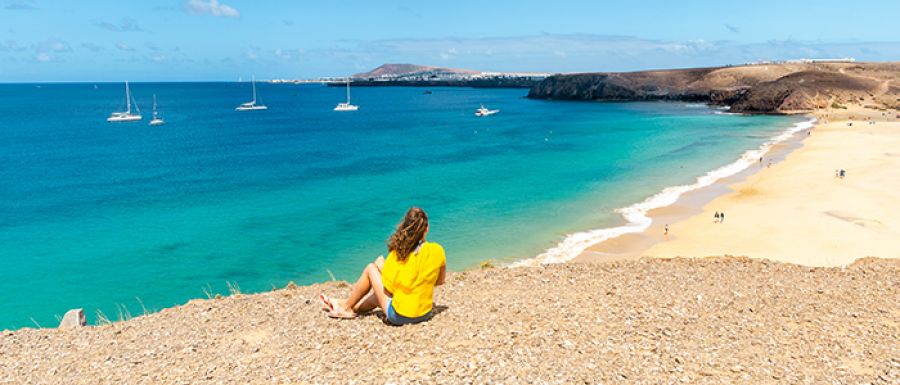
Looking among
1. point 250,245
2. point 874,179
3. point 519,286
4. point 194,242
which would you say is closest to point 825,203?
point 874,179

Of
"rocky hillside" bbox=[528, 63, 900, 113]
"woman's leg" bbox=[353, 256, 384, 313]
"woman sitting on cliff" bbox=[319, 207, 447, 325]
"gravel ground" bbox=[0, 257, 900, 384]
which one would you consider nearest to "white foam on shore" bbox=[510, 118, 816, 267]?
"gravel ground" bbox=[0, 257, 900, 384]

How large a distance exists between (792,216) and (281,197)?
94.7ft

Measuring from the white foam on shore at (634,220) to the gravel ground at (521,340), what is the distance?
461 inches

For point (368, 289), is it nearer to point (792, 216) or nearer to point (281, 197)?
point (792, 216)

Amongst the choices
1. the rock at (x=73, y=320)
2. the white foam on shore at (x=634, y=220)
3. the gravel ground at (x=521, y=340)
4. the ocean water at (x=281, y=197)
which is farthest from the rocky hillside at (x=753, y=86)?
the rock at (x=73, y=320)

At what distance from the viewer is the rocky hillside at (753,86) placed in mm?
94625

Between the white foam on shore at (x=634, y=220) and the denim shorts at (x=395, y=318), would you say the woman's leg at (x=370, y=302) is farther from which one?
the white foam on shore at (x=634, y=220)

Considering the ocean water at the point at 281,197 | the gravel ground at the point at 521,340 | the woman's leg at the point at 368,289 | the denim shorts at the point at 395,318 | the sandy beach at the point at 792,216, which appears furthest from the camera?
the ocean water at the point at 281,197

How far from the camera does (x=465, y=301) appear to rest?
9.95 metres

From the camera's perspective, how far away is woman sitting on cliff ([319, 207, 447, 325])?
26.2ft

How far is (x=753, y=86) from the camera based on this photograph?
368ft

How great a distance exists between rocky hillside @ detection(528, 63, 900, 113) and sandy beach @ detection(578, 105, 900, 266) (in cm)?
5471

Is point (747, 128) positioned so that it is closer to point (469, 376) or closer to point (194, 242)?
point (194, 242)

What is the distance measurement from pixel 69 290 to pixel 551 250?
18.6m
